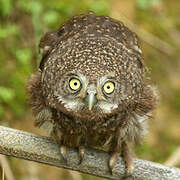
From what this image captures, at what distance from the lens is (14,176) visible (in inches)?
180

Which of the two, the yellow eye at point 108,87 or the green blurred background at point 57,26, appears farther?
the green blurred background at point 57,26

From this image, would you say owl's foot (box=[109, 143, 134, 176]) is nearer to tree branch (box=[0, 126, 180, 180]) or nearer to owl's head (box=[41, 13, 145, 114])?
tree branch (box=[0, 126, 180, 180])

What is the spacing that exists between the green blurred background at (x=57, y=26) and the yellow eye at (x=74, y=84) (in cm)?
116

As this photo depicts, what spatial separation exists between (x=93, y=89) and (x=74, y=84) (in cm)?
14

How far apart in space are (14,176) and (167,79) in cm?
211

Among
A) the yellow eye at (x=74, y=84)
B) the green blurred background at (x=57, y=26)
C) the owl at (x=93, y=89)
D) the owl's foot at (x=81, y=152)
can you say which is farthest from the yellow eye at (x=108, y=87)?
the green blurred background at (x=57, y=26)

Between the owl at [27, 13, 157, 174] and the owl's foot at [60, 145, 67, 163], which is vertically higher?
the owl at [27, 13, 157, 174]

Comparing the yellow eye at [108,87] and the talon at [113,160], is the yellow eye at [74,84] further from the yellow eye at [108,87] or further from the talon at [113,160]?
the talon at [113,160]

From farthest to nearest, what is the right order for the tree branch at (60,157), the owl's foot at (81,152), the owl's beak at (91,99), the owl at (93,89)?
the owl's foot at (81,152), the tree branch at (60,157), the owl at (93,89), the owl's beak at (91,99)

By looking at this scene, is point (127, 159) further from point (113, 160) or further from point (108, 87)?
point (108, 87)

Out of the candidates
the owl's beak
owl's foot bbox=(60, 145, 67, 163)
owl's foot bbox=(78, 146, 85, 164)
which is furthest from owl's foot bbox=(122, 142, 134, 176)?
the owl's beak

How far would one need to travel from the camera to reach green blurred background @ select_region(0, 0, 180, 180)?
15.3ft

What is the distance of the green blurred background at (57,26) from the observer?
15.3ft

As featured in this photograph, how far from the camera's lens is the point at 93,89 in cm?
282
